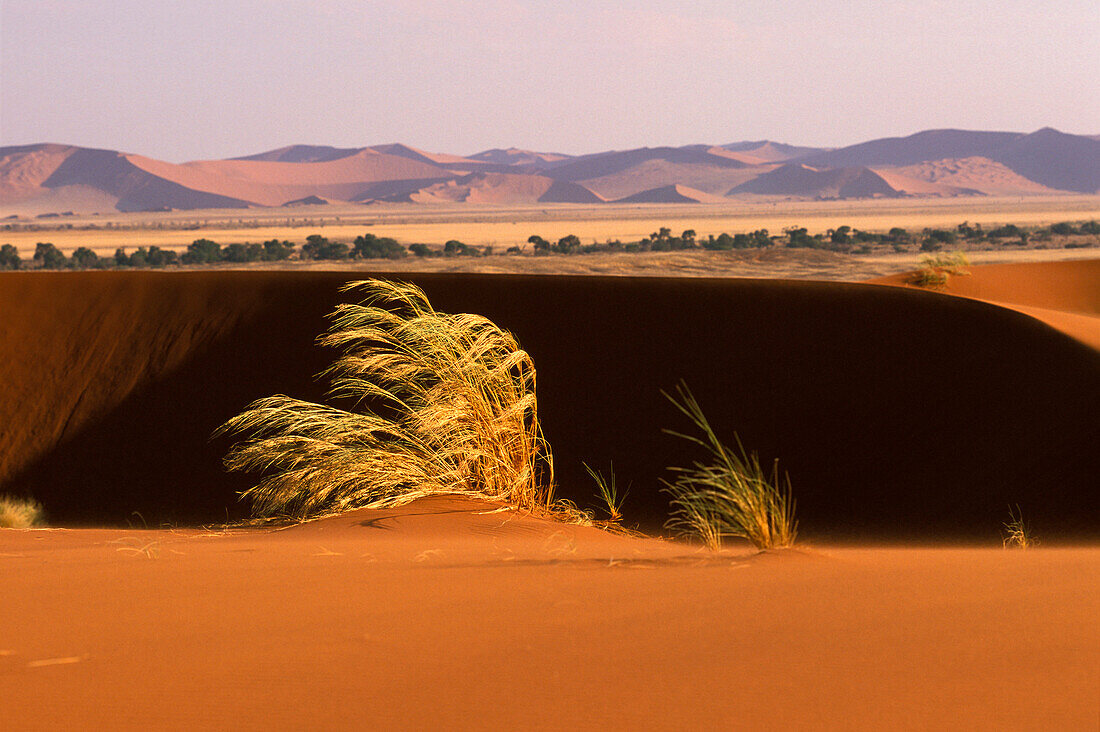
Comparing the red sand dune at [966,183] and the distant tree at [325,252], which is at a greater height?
the red sand dune at [966,183]

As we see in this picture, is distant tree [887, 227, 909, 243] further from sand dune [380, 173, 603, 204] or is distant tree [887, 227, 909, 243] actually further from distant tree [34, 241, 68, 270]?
sand dune [380, 173, 603, 204]

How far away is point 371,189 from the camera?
19638 centimetres

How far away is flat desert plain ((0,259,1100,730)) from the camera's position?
3.47 m

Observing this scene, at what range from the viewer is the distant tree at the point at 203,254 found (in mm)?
51188

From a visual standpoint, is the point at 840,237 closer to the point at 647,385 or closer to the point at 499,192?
the point at 647,385

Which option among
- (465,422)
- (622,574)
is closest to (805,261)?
(465,422)

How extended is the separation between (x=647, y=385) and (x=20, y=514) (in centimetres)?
863

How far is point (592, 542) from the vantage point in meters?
7.25

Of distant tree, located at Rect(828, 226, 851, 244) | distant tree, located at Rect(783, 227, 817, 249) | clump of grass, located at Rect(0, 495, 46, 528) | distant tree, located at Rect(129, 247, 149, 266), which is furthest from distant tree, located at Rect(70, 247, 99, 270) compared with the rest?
distant tree, located at Rect(828, 226, 851, 244)

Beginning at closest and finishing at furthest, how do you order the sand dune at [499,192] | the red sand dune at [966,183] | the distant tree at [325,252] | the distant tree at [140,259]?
the distant tree at [140,259] < the distant tree at [325,252] < the sand dune at [499,192] < the red sand dune at [966,183]

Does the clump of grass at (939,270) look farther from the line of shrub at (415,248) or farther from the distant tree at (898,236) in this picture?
the distant tree at (898,236)

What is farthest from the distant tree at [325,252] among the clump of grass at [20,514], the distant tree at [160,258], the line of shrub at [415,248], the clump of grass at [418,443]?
the clump of grass at [418,443]

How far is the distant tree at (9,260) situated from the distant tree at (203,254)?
7631mm

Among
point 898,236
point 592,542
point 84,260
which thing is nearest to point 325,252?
point 84,260
